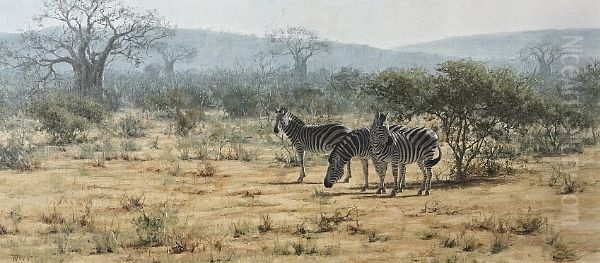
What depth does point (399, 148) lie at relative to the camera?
473 inches

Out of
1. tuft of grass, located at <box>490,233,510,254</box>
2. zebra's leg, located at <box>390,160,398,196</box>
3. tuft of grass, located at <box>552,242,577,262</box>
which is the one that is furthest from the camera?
zebra's leg, located at <box>390,160,398,196</box>

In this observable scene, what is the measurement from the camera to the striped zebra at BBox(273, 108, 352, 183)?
554 inches

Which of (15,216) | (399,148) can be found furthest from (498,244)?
(15,216)

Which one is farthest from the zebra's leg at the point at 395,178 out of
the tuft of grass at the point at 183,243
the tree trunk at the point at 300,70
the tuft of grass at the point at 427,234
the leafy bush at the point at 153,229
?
the tree trunk at the point at 300,70

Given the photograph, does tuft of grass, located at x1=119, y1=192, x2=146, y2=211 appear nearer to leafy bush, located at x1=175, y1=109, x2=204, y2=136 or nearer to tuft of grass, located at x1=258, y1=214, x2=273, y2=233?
tuft of grass, located at x1=258, y1=214, x2=273, y2=233

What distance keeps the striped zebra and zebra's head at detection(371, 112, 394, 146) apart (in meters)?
1.85

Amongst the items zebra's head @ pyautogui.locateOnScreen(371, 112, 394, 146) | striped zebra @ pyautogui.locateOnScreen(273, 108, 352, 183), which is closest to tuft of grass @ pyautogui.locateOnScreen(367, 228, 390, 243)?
zebra's head @ pyautogui.locateOnScreen(371, 112, 394, 146)

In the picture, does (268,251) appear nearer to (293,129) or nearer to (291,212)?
(291,212)

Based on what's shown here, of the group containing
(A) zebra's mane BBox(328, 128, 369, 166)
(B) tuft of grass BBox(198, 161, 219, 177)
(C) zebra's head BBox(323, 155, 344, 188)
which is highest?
(A) zebra's mane BBox(328, 128, 369, 166)

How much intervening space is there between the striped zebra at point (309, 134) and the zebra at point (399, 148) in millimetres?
1685

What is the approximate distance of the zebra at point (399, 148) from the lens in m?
12.0

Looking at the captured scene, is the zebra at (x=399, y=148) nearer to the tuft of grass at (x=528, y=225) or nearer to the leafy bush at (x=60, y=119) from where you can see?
the tuft of grass at (x=528, y=225)

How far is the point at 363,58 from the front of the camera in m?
105

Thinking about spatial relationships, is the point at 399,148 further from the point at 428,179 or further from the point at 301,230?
the point at 301,230
